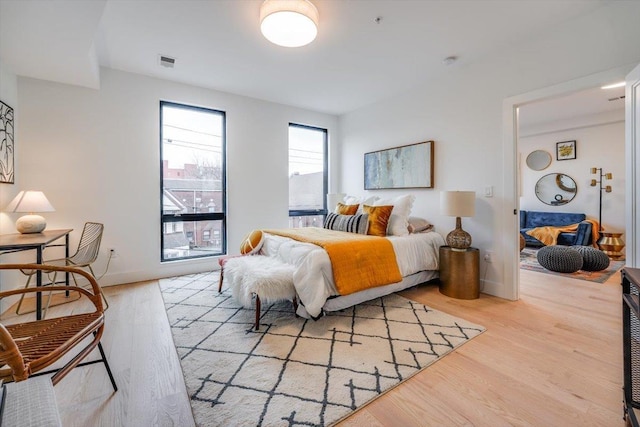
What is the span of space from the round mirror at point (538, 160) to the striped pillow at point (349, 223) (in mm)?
5281

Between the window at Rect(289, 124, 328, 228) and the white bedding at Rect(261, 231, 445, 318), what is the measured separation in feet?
6.01

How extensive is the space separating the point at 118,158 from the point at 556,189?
8.02m

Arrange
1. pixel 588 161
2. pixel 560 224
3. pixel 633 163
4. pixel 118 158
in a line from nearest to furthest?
1. pixel 633 163
2. pixel 118 158
3. pixel 588 161
4. pixel 560 224

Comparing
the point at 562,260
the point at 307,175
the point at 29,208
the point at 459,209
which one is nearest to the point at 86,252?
the point at 29,208

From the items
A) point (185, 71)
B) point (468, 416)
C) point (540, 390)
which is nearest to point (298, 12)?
point (185, 71)

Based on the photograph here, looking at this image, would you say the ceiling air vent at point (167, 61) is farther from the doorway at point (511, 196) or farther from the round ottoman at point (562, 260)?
the round ottoman at point (562, 260)

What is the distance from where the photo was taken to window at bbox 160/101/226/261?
148 inches

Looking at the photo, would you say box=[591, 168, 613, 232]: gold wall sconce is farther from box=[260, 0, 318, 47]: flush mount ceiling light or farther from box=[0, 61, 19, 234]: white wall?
box=[0, 61, 19, 234]: white wall

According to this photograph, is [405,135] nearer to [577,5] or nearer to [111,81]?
[577,5]

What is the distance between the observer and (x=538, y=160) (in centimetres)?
604

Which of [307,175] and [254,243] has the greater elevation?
[307,175]

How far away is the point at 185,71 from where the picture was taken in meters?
3.38

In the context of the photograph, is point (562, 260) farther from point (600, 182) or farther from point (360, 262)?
point (360, 262)

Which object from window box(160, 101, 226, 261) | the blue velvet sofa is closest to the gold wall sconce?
the blue velvet sofa
